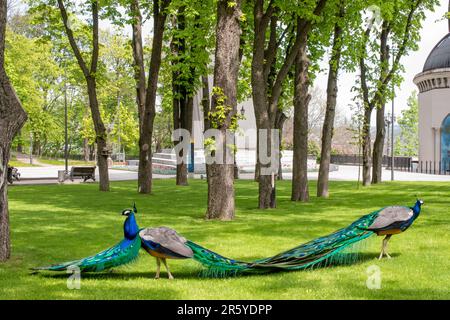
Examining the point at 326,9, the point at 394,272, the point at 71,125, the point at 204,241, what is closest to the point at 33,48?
the point at 71,125

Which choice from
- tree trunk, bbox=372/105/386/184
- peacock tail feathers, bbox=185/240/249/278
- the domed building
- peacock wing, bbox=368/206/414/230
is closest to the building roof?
the domed building

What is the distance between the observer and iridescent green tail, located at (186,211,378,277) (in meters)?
8.75

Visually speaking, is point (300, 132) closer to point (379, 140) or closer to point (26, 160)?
point (379, 140)

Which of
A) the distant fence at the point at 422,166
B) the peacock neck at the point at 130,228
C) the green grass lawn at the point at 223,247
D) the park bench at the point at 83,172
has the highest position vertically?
the distant fence at the point at 422,166

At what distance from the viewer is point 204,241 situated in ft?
42.6

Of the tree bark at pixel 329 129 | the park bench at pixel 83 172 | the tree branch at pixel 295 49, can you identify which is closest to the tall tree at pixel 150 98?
the tree branch at pixel 295 49

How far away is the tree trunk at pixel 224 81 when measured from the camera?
657 inches

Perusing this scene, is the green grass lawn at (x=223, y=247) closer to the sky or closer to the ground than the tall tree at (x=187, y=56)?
closer to the ground

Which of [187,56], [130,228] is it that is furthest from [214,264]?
[187,56]

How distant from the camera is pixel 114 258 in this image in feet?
28.6

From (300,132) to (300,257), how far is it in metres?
13.8

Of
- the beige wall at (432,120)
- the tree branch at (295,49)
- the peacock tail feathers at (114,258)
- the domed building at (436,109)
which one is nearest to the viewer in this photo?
the peacock tail feathers at (114,258)

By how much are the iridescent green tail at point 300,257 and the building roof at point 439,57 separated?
58.5m

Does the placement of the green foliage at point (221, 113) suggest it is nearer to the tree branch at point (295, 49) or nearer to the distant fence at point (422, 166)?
the tree branch at point (295, 49)
